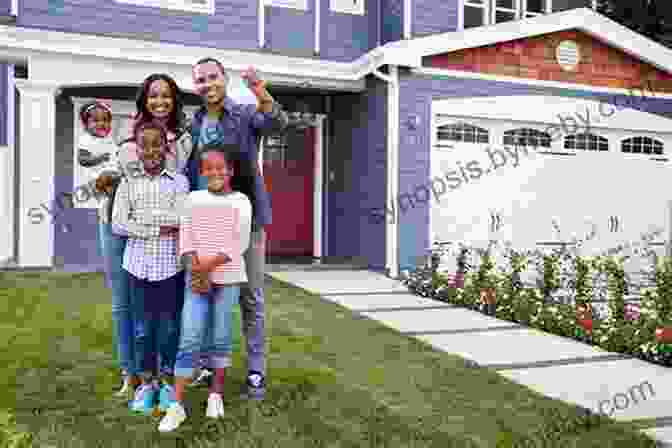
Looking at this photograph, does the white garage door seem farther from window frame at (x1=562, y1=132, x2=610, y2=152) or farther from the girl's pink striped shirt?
the girl's pink striped shirt

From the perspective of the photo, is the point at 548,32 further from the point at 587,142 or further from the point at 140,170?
the point at 140,170

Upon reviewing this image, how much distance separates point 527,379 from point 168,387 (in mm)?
2256

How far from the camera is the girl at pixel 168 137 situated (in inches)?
143

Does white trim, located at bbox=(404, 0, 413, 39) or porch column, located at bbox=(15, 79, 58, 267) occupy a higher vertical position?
white trim, located at bbox=(404, 0, 413, 39)

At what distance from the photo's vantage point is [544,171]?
392 inches

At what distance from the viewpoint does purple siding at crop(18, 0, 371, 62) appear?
9.19 metres

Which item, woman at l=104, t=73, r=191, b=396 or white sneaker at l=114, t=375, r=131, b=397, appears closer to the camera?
woman at l=104, t=73, r=191, b=396

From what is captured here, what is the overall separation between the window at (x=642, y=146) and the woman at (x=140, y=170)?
848 centimetres

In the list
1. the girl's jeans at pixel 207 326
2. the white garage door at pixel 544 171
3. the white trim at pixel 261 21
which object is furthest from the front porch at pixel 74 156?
the girl's jeans at pixel 207 326

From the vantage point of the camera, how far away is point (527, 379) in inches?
179

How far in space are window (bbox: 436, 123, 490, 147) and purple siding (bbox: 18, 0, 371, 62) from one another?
2076mm

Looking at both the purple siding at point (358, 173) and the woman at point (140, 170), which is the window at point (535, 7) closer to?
the purple siding at point (358, 173)

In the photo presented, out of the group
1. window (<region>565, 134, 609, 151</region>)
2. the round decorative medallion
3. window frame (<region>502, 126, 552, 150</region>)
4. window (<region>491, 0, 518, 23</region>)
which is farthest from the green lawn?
window (<region>491, 0, 518, 23</region>)

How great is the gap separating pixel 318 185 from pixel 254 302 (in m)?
7.00
